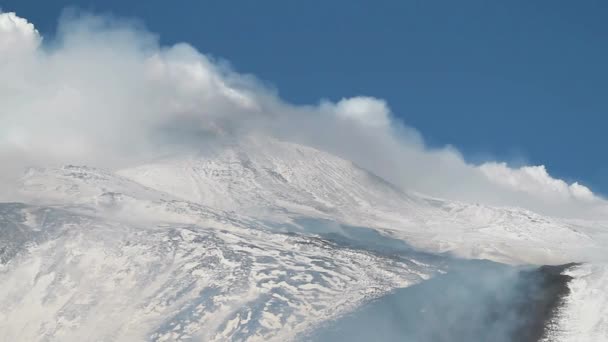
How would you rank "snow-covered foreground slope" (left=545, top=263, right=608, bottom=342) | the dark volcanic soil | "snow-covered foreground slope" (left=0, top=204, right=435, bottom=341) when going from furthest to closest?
"snow-covered foreground slope" (left=0, top=204, right=435, bottom=341)
the dark volcanic soil
"snow-covered foreground slope" (left=545, top=263, right=608, bottom=342)

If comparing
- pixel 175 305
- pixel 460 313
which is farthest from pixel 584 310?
pixel 175 305

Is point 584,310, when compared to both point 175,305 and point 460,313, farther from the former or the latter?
point 175,305

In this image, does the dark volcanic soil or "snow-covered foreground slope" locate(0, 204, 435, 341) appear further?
"snow-covered foreground slope" locate(0, 204, 435, 341)

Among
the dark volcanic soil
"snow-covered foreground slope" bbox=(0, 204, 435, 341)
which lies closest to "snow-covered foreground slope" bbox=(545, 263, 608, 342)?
the dark volcanic soil

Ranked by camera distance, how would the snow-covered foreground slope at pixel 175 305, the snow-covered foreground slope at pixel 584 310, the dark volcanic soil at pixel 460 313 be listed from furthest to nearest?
1. the snow-covered foreground slope at pixel 175 305
2. the dark volcanic soil at pixel 460 313
3. the snow-covered foreground slope at pixel 584 310

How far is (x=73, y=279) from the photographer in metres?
200

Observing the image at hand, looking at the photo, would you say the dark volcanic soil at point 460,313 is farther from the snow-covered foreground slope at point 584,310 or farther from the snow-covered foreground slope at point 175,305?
the snow-covered foreground slope at point 175,305

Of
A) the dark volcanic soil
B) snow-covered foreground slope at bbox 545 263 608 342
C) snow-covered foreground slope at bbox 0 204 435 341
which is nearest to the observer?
snow-covered foreground slope at bbox 545 263 608 342

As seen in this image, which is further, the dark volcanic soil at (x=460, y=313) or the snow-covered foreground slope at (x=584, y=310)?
the dark volcanic soil at (x=460, y=313)

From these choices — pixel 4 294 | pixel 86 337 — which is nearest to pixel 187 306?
pixel 86 337

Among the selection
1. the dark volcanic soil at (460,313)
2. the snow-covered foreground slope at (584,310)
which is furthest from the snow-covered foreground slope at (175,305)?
the snow-covered foreground slope at (584,310)

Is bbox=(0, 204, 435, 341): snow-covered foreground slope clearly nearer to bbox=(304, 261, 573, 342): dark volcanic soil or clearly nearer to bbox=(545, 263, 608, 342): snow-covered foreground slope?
bbox=(304, 261, 573, 342): dark volcanic soil

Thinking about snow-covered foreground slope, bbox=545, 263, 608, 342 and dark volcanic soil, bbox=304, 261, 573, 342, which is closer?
snow-covered foreground slope, bbox=545, 263, 608, 342

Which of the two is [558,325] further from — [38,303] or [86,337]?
[38,303]
